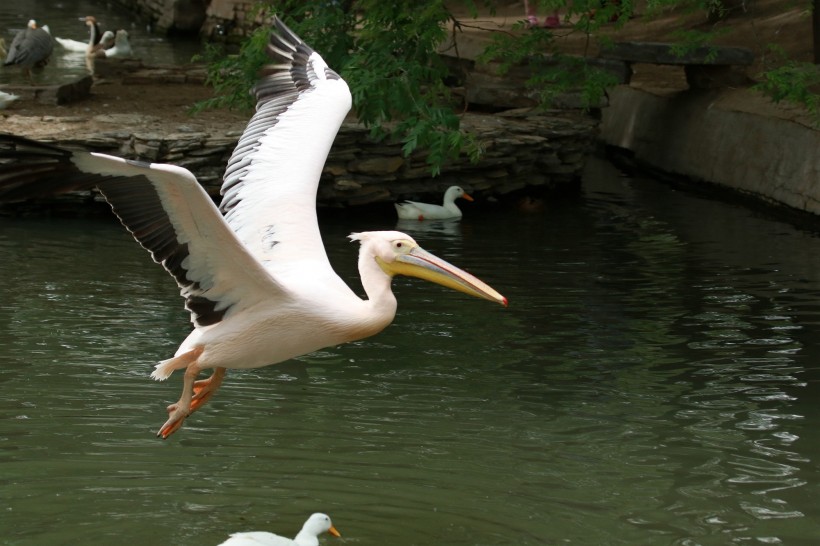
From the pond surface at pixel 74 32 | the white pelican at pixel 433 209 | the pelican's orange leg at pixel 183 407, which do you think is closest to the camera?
the pelican's orange leg at pixel 183 407

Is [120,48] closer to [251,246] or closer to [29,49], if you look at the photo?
[29,49]

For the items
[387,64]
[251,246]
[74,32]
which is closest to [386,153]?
[387,64]

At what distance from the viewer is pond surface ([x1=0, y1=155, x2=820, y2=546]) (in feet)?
16.4

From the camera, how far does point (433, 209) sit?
10578mm

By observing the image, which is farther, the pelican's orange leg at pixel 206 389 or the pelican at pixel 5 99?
the pelican at pixel 5 99

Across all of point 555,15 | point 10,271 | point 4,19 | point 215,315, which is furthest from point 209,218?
point 4,19

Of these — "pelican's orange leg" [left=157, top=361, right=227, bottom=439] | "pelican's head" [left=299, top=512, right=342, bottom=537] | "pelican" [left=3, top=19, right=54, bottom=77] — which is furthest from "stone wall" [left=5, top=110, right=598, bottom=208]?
"pelican's head" [left=299, top=512, right=342, bottom=537]

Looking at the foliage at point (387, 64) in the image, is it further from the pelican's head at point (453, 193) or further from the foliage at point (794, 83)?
the foliage at point (794, 83)

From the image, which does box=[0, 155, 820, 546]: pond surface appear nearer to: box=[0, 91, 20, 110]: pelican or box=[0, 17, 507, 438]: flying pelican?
box=[0, 17, 507, 438]: flying pelican

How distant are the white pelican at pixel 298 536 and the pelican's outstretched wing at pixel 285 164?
1.16 metres

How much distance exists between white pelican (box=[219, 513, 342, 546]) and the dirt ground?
6.03m

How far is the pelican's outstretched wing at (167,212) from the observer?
14.8 ft

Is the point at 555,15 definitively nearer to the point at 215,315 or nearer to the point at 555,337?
the point at 555,337

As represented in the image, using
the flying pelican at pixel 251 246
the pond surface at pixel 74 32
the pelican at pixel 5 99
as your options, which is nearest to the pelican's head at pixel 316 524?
the flying pelican at pixel 251 246
